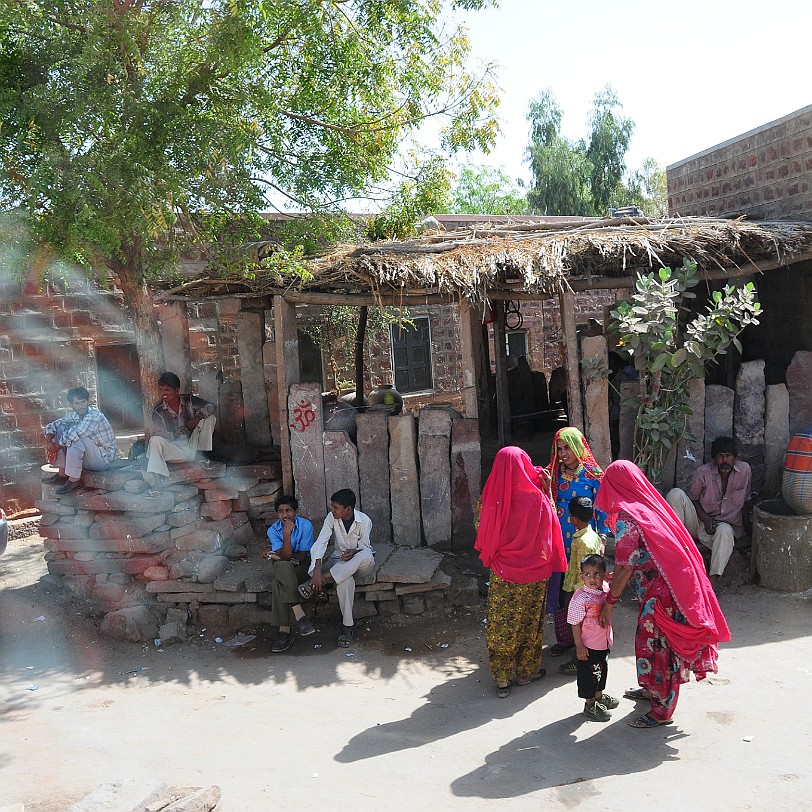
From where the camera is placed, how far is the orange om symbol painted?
702 centimetres

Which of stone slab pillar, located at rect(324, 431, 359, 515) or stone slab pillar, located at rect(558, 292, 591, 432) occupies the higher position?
stone slab pillar, located at rect(558, 292, 591, 432)

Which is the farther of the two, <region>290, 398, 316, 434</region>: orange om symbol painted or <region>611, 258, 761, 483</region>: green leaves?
<region>290, 398, 316, 434</region>: orange om symbol painted

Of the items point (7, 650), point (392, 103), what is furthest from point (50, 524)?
point (392, 103)

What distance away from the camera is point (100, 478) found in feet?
23.4

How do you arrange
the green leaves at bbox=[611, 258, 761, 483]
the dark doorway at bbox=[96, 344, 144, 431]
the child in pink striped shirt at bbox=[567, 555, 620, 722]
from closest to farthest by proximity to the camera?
1. the child in pink striped shirt at bbox=[567, 555, 620, 722]
2. the green leaves at bbox=[611, 258, 761, 483]
3. the dark doorway at bbox=[96, 344, 144, 431]

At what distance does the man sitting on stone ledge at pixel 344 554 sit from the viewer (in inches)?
241

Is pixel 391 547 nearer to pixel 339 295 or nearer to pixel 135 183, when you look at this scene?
pixel 339 295

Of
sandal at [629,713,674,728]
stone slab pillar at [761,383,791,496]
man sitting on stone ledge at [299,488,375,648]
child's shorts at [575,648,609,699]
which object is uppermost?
stone slab pillar at [761,383,791,496]

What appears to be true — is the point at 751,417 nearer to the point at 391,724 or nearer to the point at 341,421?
the point at 341,421

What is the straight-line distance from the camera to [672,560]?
431 cm

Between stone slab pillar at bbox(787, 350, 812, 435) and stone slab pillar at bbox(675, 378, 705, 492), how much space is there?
893 mm

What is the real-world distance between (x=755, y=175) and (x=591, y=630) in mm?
6075

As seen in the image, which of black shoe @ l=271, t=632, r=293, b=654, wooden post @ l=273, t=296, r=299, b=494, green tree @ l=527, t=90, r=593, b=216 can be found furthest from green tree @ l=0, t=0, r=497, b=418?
green tree @ l=527, t=90, r=593, b=216

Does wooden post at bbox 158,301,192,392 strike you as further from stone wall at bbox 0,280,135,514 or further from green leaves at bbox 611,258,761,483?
green leaves at bbox 611,258,761,483
